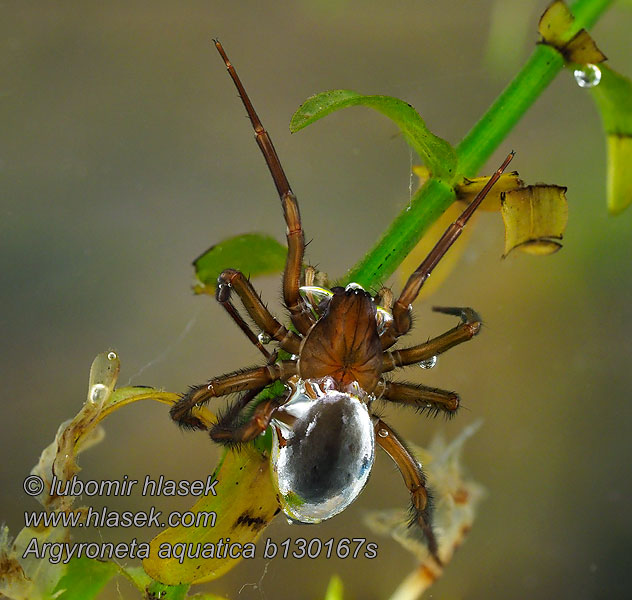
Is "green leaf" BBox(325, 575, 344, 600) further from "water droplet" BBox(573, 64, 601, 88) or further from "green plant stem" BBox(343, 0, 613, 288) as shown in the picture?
"water droplet" BBox(573, 64, 601, 88)

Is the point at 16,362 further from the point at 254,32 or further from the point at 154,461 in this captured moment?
the point at 254,32

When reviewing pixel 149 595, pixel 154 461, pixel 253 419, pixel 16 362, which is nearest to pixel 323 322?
pixel 253 419

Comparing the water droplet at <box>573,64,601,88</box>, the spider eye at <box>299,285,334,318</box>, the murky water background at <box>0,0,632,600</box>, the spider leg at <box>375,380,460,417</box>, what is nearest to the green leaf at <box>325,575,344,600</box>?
the murky water background at <box>0,0,632,600</box>

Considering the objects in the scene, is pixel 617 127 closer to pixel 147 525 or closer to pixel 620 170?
pixel 620 170

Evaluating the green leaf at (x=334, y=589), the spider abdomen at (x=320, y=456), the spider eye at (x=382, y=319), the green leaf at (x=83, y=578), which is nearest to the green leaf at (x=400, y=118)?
the spider eye at (x=382, y=319)

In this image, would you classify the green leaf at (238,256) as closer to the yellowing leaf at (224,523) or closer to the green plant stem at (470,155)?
the green plant stem at (470,155)
